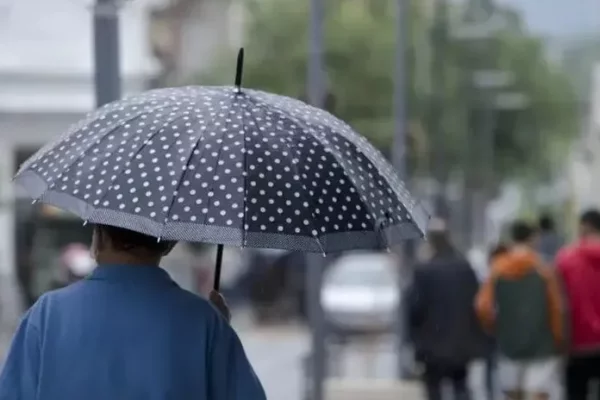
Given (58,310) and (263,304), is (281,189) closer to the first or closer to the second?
(58,310)

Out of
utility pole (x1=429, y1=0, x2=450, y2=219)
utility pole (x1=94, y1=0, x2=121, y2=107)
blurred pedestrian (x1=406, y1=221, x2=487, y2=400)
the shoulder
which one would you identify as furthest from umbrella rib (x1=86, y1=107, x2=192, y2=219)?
utility pole (x1=429, y1=0, x2=450, y2=219)

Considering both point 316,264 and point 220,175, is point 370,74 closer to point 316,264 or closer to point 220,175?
point 316,264

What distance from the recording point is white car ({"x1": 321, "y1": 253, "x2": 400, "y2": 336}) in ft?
92.4

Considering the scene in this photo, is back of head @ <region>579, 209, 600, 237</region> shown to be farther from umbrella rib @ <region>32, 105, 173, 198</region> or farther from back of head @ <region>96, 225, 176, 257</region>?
back of head @ <region>96, 225, 176, 257</region>

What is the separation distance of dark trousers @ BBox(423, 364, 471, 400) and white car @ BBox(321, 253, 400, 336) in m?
15.6

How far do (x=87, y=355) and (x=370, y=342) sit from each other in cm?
2378

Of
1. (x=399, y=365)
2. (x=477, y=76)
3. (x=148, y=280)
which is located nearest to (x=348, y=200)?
(x=148, y=280)

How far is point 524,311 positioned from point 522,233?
0.59m

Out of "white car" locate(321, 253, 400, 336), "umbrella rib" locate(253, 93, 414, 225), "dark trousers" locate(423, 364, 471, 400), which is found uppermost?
"umbrella rib" locate(253, 93, 414, 225)

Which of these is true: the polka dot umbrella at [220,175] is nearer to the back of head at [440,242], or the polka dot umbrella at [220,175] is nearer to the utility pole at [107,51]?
the utility pole at [107,51]

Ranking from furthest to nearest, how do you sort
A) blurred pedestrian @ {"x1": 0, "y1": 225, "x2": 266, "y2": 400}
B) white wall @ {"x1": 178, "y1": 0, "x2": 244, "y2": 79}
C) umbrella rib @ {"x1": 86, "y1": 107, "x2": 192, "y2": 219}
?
white wall @ {"x1": 178, "y1": 0, "x2": 244, "y2": 79}
umbrella rib @ {"x1": 86, "y1": 107, "x2": 192, "y2": 219}
blurred pedestrian @ {"x1": 0, "y1": 225, "x2": 266, "y2": 400}

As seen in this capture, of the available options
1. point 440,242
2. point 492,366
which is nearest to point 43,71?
point 492,366

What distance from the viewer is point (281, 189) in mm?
3812

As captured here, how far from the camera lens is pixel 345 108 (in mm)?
45375
